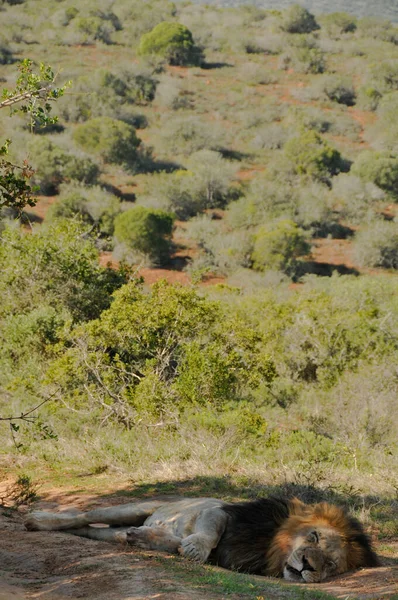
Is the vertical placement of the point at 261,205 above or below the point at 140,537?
below

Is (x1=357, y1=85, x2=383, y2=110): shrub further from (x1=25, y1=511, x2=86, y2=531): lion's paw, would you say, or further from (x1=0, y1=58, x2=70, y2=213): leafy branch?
(x1=25, y1=511, x2=86, y2=531): lion's paw

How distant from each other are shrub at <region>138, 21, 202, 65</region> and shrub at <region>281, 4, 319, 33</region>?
38.7 feet

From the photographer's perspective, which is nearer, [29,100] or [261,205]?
[29,100]

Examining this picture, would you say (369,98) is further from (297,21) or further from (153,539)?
(153,539)

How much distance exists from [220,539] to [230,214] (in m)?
26.3

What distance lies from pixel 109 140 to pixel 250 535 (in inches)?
1276

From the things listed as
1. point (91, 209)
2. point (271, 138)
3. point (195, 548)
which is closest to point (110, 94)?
point (271, 138)

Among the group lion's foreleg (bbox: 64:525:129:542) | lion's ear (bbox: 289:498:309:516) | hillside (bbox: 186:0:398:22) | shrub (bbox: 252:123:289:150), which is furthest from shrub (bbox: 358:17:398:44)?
lion's foreleg (bbox: 64:525:129:542)

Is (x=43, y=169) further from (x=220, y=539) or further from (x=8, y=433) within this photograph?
(x=220, y=539)

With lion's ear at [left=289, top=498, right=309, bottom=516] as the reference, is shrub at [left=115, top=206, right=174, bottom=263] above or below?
below

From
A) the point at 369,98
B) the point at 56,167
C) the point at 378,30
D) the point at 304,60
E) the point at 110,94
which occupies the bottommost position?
the point at 56,167

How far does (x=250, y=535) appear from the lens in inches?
199

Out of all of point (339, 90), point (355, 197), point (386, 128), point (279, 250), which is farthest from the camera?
point (339, 90)

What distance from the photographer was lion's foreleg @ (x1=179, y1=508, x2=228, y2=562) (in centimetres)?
486
